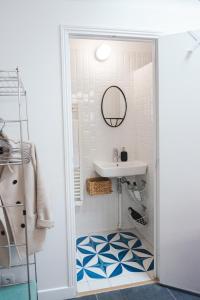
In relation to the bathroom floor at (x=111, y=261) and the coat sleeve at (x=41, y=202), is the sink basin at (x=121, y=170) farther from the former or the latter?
the coat sleeve at (x=41, y=202)

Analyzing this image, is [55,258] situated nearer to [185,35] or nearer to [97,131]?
[97,131]

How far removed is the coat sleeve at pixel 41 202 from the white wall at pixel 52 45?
22 centimetres

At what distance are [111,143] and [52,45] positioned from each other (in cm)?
154

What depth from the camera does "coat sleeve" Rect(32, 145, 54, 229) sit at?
1658 mm

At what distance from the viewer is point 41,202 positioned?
1.66 metres

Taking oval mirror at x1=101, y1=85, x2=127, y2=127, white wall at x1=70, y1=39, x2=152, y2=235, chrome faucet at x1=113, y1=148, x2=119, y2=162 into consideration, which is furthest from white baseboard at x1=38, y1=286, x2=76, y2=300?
oval mirror at x1=101, y1=85, x2=127, y2=127

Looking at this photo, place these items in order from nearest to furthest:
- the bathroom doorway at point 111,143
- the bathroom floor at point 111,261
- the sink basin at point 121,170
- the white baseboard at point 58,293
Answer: the white baseboard at point 58,293, the bathroom floor at point 111,261, the sink basin at point 121,170, the bathroom doorway at point 111,143

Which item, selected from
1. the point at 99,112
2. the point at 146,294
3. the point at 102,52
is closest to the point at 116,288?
the point at 146,294

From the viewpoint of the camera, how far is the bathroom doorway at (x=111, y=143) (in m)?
2.85

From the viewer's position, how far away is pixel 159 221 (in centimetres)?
210

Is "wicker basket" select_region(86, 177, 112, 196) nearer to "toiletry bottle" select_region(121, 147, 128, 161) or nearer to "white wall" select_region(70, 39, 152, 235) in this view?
"white wall" select_region(70, 39, 152, 235)

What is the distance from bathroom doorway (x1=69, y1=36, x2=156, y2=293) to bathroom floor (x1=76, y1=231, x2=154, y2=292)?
0.01 metres

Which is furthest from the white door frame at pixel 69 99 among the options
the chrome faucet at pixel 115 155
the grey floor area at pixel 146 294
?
the chrome faucet at pixel 115 155

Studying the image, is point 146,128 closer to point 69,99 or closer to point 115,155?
point 115,155
